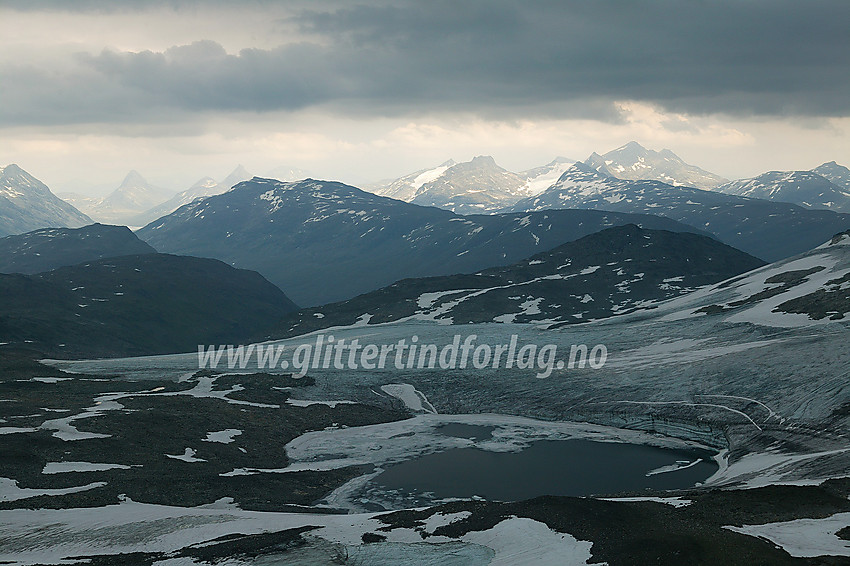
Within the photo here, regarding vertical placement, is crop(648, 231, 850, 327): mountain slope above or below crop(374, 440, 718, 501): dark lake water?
above

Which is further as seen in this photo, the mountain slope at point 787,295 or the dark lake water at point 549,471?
the mountain slope at point 787,295

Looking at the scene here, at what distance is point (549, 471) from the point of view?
95938 millimetres

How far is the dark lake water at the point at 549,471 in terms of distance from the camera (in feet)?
290

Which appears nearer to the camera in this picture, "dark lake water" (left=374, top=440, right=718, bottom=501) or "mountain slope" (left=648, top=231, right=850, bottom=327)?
"dark lake water" (left=374, top=440, right=718, bottom=501)

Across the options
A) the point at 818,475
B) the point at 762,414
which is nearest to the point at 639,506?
the point at 818,475

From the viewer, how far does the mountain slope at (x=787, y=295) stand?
12775 cm

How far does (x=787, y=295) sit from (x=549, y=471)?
71466 millimetres

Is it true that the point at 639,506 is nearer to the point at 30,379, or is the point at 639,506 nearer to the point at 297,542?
the point at 297,542

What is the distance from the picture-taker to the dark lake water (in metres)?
88.2

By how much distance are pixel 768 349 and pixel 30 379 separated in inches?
4569

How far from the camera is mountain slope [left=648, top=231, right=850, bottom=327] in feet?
419

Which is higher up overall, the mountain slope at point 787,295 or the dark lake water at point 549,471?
the mountain slope at point 787,295

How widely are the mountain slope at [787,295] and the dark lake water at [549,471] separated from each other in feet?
137

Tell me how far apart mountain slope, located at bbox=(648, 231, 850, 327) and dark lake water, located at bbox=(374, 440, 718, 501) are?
41780 mm
